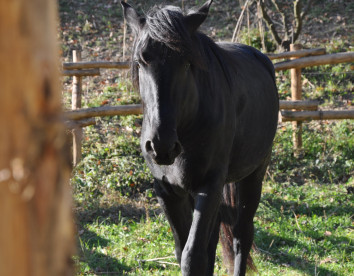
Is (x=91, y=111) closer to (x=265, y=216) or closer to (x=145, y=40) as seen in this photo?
(x=265, y=216)

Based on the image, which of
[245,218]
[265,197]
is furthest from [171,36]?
[265,197]

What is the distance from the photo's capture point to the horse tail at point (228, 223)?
196 inches

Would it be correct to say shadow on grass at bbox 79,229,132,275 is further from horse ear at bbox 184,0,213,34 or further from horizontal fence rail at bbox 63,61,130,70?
horizontal fence rail at bbox 63,61,130,70

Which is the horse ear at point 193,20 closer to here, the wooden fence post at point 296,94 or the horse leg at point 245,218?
the horse leg at point 245,218

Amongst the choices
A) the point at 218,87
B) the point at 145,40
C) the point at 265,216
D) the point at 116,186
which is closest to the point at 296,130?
the point at 265,216

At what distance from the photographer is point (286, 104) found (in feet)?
27.0

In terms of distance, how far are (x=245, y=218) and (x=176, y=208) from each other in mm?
1066

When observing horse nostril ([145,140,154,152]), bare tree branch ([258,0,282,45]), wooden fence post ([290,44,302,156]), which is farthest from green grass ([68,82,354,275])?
bare tree branch ([258,0,282,45])

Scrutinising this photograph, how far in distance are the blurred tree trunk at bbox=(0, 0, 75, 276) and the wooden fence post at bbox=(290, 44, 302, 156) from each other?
743 cm

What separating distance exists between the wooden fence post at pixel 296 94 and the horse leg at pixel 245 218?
11.2ft

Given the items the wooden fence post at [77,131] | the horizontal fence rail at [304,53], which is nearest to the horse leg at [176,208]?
the wooden fence post at [77,131]

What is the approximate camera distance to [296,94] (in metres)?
8.57

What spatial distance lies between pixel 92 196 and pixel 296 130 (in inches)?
122

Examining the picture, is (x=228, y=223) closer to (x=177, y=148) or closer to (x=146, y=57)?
(x=177, y=148)
